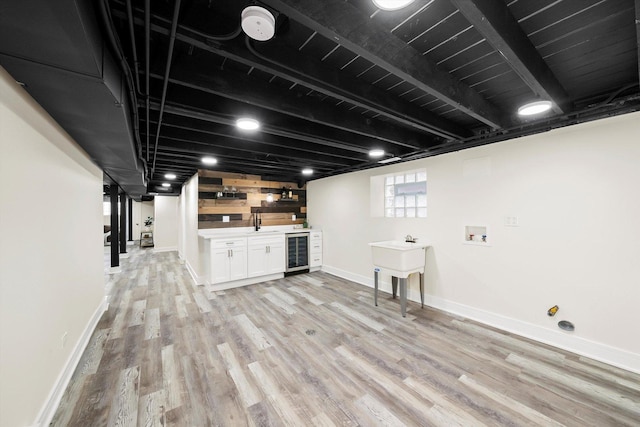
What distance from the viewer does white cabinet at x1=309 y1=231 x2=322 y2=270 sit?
5691 mm

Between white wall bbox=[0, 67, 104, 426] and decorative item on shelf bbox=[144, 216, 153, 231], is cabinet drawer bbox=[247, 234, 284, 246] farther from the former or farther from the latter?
decorative item on shelf bbox=[144, 216, 153, 231]

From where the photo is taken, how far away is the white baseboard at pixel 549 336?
223 cm

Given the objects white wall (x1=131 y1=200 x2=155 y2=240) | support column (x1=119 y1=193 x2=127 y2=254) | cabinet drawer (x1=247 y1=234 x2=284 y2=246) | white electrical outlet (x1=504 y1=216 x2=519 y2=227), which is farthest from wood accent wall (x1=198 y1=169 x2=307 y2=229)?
white wall (x1=131 y1=200 x2=155 y2=240)

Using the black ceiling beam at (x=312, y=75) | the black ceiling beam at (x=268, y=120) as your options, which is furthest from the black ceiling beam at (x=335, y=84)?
the black ceiling beam at (x=268, y=120)

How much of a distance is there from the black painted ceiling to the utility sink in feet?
5.17

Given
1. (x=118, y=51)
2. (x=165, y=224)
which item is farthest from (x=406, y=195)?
(x=165, y=224)

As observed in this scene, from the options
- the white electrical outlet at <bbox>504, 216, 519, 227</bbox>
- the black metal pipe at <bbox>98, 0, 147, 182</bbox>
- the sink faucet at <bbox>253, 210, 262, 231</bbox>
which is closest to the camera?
the black metal pipe at <bbox>98, 0, 147, 182</bbox>

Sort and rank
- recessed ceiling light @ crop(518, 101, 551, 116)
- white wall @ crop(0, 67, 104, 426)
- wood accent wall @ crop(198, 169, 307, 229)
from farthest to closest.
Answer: wood accent wall @ crop(198, 169, 307, 229)
recessed ceiling light @ crop(518, 101, 551, 116)
white wall @ crop(0, 67, 104, 426)

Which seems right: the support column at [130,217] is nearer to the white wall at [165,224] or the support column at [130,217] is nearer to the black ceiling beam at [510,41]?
the white wall at [165,224]

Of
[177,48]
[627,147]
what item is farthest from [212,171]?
[627,147]

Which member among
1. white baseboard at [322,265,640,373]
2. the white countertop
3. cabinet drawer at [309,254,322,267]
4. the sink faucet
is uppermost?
the sink faucet

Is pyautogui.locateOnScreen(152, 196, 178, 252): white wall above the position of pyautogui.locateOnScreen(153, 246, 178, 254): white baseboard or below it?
above

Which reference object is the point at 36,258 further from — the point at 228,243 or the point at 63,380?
the point at 228,243

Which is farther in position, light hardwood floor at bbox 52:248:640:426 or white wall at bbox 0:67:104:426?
light hardwood floor at bbox 52:248:640:426
